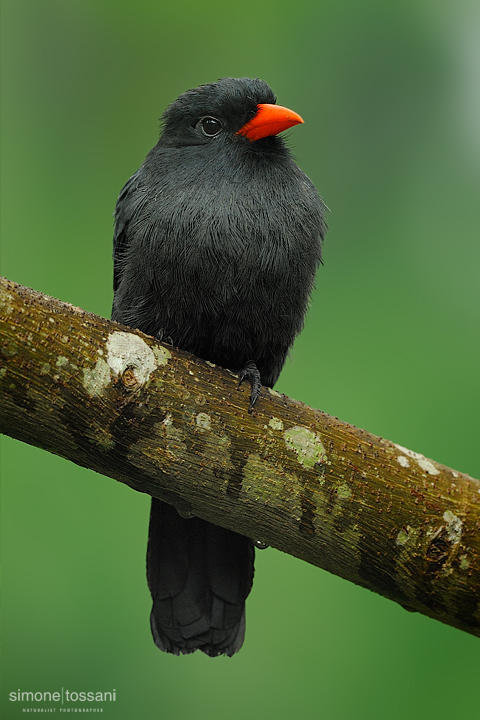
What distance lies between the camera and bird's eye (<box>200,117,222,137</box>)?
263 centimetres

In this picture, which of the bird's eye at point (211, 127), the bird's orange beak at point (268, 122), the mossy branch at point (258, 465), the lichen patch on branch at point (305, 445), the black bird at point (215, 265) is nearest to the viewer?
the mossy branch at point (258, 465)

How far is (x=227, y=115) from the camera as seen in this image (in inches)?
103

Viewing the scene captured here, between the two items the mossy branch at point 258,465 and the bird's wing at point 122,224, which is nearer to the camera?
the mossy branch at point 258,465

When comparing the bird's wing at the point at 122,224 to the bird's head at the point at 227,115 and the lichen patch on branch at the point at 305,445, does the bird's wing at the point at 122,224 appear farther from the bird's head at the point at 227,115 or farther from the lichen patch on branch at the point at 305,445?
the lichen patch on branch at the point at 305,445

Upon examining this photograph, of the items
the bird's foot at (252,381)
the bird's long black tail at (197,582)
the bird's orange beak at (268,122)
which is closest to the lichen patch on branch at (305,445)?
the bird's foot at (252,381)

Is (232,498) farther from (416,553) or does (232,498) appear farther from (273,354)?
(273,354)

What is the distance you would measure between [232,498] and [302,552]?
9.8 inches

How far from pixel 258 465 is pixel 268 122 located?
1.19 metres

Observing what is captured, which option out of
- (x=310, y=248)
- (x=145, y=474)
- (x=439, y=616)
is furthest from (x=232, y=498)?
(x=310, y=248)

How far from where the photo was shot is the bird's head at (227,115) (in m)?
2.56

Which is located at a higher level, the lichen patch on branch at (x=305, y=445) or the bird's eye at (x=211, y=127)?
the bird's eye at (x=211, y=127)

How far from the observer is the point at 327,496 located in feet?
6.53

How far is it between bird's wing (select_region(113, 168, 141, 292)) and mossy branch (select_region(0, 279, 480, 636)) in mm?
863

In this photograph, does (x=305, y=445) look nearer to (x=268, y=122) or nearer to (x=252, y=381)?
(x=252, y=381)
